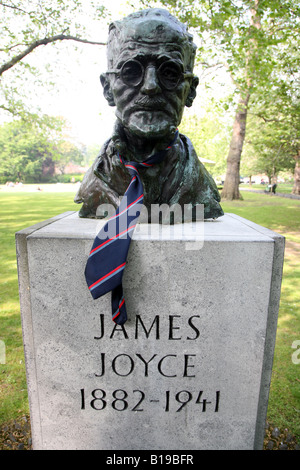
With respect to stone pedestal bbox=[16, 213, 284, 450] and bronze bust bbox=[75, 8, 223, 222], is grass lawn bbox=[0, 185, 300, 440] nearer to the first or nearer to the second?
stone pedestal bbox=[16, 213, 284, 450]

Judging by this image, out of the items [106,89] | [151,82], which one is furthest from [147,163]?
[106,89]

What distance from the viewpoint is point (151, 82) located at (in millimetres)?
2129

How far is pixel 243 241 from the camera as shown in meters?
2.18

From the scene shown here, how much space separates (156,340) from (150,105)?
5.45 feet

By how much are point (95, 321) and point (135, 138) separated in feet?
4.54

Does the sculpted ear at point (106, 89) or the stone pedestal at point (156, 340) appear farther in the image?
the sculpted ear at point (106, 89)

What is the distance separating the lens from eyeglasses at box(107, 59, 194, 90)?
2.17m

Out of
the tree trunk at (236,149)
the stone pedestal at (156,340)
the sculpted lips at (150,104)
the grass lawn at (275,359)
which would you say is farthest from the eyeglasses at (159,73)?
the tree trunk at (236,149)

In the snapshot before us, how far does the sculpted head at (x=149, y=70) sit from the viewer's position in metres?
2.14

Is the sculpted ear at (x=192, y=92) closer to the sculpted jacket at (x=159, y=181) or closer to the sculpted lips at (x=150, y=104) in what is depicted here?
the sculpted jacket at (x=159, y=181)

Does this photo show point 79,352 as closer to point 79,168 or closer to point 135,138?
point 135,138

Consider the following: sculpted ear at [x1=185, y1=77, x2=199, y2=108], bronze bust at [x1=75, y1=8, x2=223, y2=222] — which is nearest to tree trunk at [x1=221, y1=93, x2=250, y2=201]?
sculpted ear at [x1=185, y1=77, x2=199, y2=108]

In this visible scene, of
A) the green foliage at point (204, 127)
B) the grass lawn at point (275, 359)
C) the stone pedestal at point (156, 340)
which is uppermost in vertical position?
the green foliage at point (204, 127)

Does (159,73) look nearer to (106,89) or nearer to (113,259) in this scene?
(106,89)
